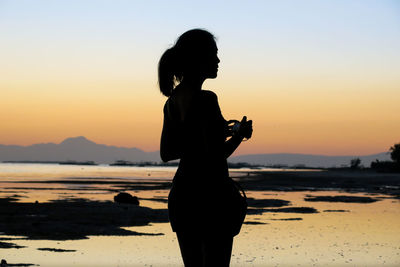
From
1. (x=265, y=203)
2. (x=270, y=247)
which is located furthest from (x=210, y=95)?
(x=265, y=203)

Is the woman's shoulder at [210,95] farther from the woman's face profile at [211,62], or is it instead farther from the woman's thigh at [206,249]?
the woman's thigh at [206,249]

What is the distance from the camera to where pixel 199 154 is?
9.23 feet

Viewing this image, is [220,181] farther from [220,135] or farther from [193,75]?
[193,75]

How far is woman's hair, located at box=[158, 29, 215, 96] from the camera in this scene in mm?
2953

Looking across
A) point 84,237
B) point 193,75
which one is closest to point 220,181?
point 193,75

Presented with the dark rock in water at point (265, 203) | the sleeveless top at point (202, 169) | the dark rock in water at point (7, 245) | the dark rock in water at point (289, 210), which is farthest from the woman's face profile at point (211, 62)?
the dark rock in water at point (265, 203)

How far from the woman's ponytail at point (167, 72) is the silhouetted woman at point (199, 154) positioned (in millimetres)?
66

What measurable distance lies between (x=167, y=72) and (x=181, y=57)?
114 mm

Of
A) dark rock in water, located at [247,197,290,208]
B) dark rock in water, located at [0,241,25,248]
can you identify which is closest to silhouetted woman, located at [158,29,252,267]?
dark rock in water, located at [0,241,25,248]

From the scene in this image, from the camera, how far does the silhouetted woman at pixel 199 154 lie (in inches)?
110

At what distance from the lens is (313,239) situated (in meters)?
15.5

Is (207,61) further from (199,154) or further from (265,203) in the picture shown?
(265,203)

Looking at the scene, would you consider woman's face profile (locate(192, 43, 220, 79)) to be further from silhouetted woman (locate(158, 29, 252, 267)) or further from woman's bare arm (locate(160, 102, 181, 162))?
woman's bare arm (locate(160, 102, 181, 162))

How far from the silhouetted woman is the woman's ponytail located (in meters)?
0.07
